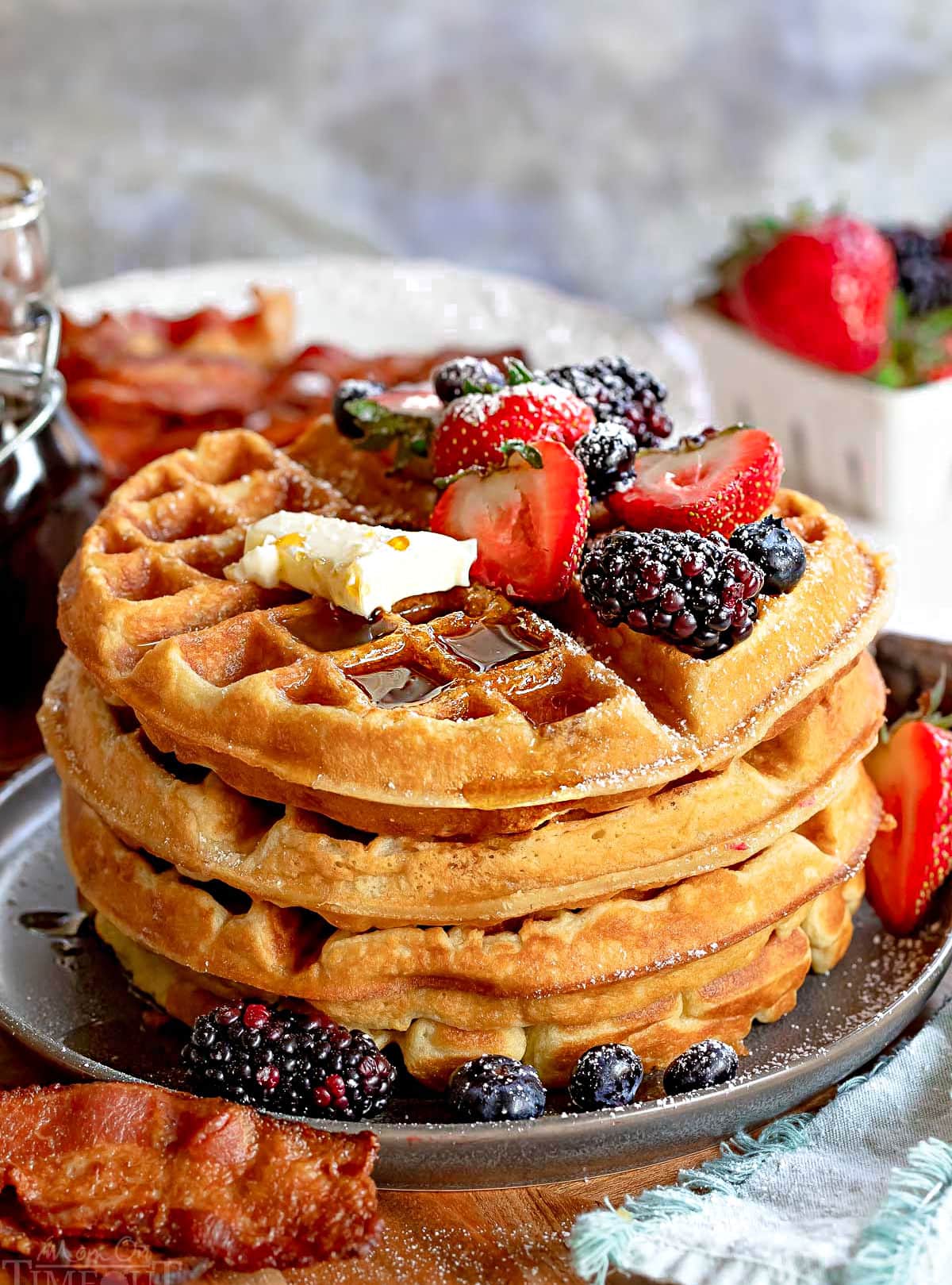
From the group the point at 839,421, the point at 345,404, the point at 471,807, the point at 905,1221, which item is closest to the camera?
the point at 905,1221

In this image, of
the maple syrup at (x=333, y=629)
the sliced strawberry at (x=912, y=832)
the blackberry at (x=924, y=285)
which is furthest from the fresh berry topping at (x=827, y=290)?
the maple syrup at (x=333, y=629)

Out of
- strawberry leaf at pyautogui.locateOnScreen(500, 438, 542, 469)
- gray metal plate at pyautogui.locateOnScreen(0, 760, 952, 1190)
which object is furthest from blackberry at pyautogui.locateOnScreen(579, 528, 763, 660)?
gray metal plate at pyautogui.locateOnScreen(0, 760, 952, 1190)

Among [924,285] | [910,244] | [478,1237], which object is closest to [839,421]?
[924,285]

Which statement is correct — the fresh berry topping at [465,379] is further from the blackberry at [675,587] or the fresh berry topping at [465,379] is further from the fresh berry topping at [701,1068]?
the fresh berry topping at [701,1068]

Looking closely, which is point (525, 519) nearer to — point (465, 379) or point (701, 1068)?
point (465, 379)

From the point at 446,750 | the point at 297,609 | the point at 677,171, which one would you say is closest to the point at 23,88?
the point at 677,171

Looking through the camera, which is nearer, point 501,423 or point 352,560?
point 352,560

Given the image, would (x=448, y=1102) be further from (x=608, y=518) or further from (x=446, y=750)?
(x=608, y=518)

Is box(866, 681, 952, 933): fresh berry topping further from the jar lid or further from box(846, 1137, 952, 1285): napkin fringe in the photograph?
the jar lid
